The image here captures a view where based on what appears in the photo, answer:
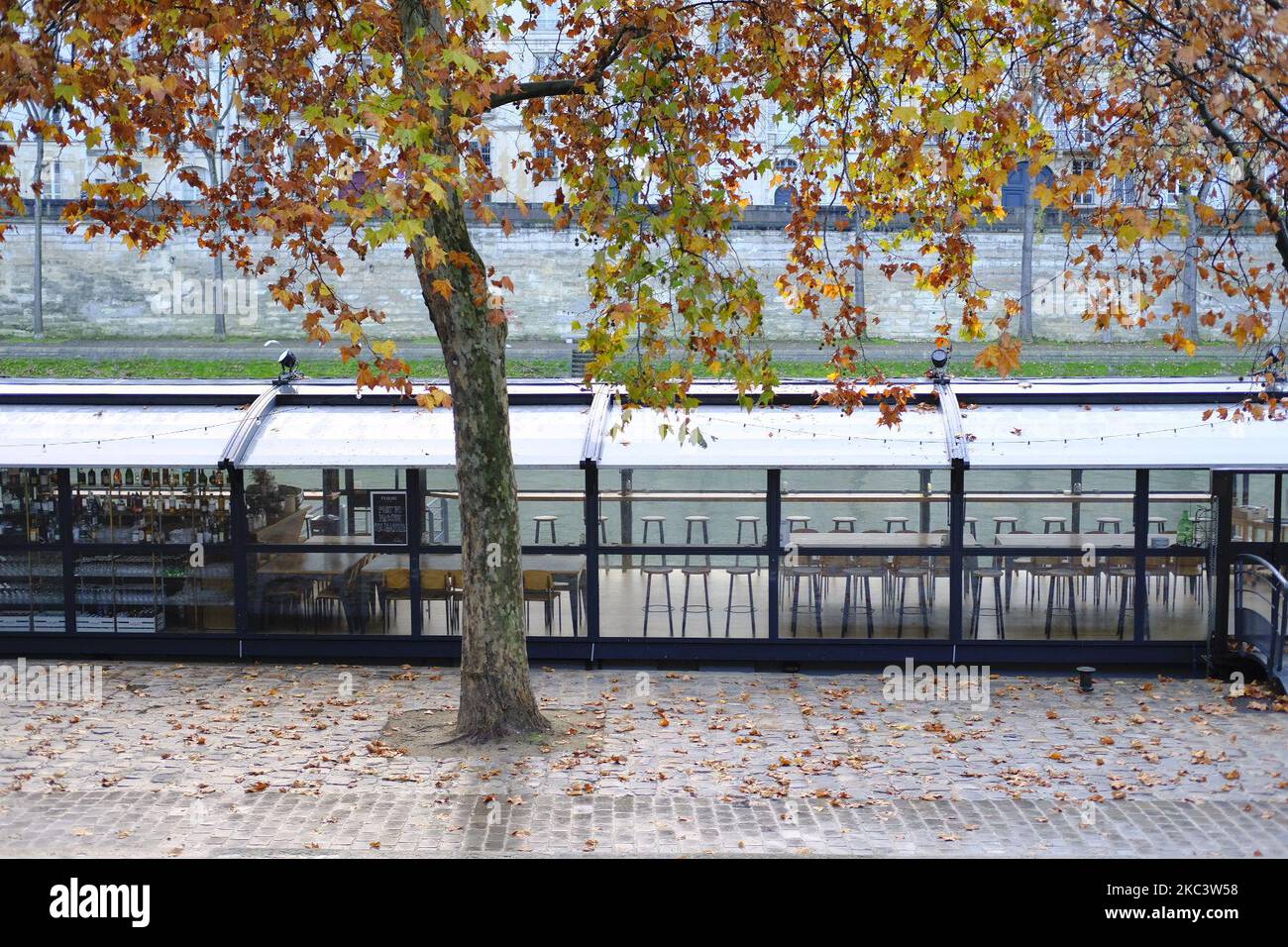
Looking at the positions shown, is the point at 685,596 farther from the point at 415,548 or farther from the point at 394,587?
the point at 394,587

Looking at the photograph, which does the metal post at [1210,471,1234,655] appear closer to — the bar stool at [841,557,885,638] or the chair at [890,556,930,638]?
the chair at [890,556,930,638]

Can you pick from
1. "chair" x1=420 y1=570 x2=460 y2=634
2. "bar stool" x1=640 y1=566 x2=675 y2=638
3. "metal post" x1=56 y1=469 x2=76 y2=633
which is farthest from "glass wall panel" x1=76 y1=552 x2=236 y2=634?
"bar stool" x1=640 y1=566 x2=675 y2=638

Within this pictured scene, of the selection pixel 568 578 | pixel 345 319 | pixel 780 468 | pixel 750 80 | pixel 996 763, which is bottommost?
pixel 996 763

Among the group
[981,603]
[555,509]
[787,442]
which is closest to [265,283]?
[555,509]

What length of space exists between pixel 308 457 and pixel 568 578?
2.83 meters

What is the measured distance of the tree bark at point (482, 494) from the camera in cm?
1189

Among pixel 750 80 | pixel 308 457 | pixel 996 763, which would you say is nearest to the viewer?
pixel 996 763

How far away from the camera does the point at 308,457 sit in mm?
14555

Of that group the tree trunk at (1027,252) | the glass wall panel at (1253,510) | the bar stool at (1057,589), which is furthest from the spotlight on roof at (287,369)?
the tree trunk at (1027,252)

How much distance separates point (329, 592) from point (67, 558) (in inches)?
106

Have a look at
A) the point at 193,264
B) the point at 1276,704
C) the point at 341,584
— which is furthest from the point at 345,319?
the point at 193,264

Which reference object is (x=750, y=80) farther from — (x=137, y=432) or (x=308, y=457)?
(x=137, y=432)

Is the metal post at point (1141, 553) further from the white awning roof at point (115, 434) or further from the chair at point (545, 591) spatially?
the white awning roof at point (115, 434)
